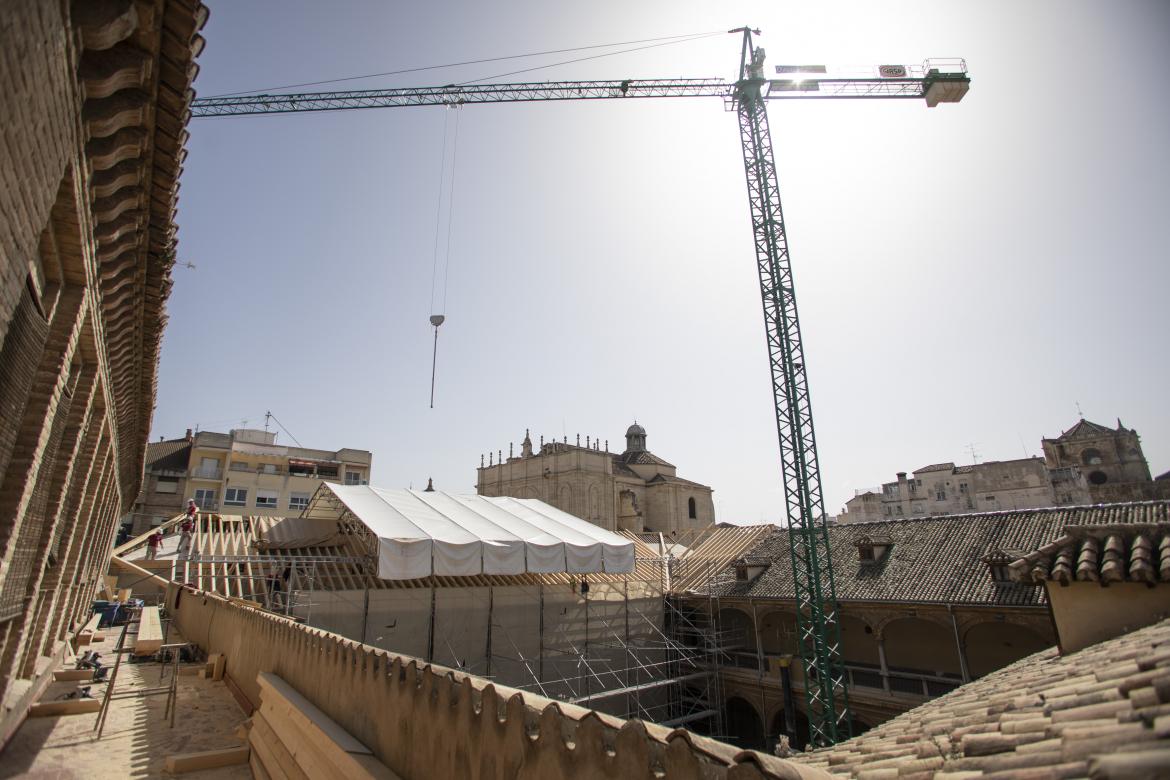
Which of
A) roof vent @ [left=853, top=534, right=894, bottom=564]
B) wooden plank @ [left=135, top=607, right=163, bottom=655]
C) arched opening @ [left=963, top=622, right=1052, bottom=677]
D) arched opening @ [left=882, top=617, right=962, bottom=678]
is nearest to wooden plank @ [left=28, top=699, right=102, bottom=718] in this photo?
wooden plank @ [left=135, top=607, right=163, bottom=655]

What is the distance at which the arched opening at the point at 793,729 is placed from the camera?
1903cm

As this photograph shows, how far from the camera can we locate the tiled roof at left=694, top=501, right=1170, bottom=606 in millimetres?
16562

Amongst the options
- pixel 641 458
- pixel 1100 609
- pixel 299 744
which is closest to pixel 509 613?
pixel 299 744

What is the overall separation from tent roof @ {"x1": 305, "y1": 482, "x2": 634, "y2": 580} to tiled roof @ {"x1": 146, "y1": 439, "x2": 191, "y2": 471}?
25634mm

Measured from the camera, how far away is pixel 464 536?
1590 cm

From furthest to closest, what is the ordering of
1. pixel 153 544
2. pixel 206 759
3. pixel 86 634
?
pixel 153 544 → pixel 86 634 → pixel 206 759

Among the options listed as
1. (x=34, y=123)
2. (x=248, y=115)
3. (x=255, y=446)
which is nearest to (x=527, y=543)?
(x=34, y=123)

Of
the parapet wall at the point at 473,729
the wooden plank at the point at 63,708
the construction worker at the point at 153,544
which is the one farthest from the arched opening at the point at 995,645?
the construction worker at the point at 153,544

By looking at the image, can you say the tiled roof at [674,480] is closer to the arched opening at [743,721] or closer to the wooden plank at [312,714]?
the arched opening at [743,721]

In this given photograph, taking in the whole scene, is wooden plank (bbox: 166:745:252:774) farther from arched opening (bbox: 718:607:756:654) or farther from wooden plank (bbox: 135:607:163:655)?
arched opening (bbox: 718:607:756:654)

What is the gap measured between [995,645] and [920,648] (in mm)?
2193

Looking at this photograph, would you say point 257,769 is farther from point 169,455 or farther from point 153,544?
point 169,455

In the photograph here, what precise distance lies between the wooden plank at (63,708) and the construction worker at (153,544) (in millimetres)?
10748

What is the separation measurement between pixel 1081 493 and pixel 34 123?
191 ft
